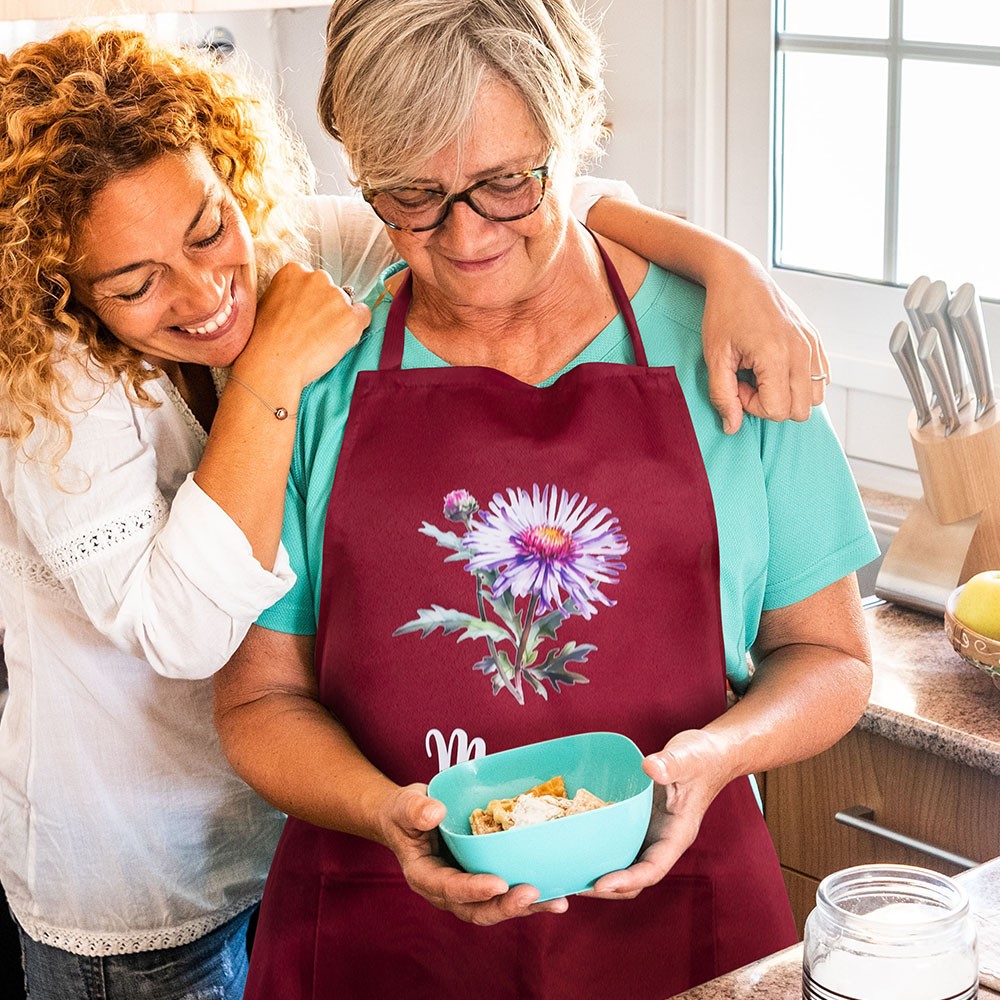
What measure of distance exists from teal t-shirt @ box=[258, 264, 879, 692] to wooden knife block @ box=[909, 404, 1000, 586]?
2.07 feet

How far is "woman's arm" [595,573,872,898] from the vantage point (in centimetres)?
114

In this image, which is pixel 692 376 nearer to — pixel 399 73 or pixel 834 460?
Answer: pixel 834 460

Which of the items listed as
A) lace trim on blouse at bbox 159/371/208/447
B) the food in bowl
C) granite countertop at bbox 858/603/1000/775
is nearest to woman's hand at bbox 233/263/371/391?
lace trim on blouse at bbox 159/371/208/447

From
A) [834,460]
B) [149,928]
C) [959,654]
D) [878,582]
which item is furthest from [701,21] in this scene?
[149,928]

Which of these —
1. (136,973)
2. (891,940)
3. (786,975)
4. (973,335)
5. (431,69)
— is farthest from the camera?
(973,335)

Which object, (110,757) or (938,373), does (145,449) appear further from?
(938,373)

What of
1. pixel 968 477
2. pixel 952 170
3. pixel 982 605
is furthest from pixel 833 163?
pixel 982 605

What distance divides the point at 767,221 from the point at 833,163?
0.57ft

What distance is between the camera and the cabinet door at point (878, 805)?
1.73 metres

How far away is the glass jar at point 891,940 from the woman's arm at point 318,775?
0.84ft

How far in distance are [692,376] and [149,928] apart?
0.81 meters

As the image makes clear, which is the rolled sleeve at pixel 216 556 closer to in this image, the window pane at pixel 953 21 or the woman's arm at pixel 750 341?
the woman's arm at pixel 750 341

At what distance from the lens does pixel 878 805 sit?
1.85 metres

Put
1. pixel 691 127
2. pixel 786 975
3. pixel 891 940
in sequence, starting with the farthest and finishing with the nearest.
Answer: pixel 691 127 → pixel 786 975 → pixel 891 940
